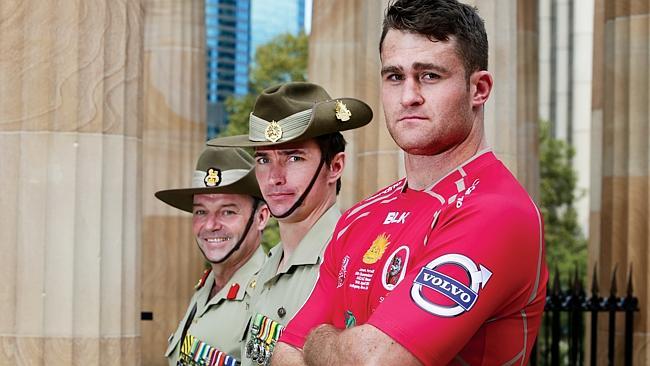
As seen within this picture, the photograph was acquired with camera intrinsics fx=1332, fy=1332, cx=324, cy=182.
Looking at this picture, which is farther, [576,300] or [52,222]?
[576,300]

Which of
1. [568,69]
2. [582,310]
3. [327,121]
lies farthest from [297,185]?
[568,69]

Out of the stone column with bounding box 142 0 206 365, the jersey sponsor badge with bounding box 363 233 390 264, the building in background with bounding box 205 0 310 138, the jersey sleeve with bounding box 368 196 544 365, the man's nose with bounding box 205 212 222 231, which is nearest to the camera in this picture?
the jersey sleeve with bounding box 368 196 544 365

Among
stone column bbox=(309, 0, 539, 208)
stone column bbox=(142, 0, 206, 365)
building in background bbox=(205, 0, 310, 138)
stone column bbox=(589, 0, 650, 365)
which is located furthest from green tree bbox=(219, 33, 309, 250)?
building in background bbox=(205, 0, 310, 138)

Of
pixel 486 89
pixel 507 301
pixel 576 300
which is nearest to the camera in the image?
pixel 507 301

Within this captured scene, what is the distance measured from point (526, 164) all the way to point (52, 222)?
11.1m

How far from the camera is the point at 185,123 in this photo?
17281mm

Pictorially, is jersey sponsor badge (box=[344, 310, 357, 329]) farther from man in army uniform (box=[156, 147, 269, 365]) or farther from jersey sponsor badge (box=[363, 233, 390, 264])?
man in army uniform (box=[156, 147, 269, 365])

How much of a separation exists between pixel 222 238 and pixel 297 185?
1.63 metres

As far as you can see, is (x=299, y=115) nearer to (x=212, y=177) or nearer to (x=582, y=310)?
(x=212, y=177)

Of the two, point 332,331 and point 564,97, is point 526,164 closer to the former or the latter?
point 332,331

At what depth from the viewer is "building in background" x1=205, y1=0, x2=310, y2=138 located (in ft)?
412

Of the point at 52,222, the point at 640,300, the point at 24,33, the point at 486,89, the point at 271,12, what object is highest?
the point at 271,12

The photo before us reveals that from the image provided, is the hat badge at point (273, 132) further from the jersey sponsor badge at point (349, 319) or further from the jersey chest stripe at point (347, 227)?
the jersey sponsor badge at point (349, 319)

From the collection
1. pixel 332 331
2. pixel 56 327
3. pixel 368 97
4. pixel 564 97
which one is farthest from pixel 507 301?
pixel 564 97
